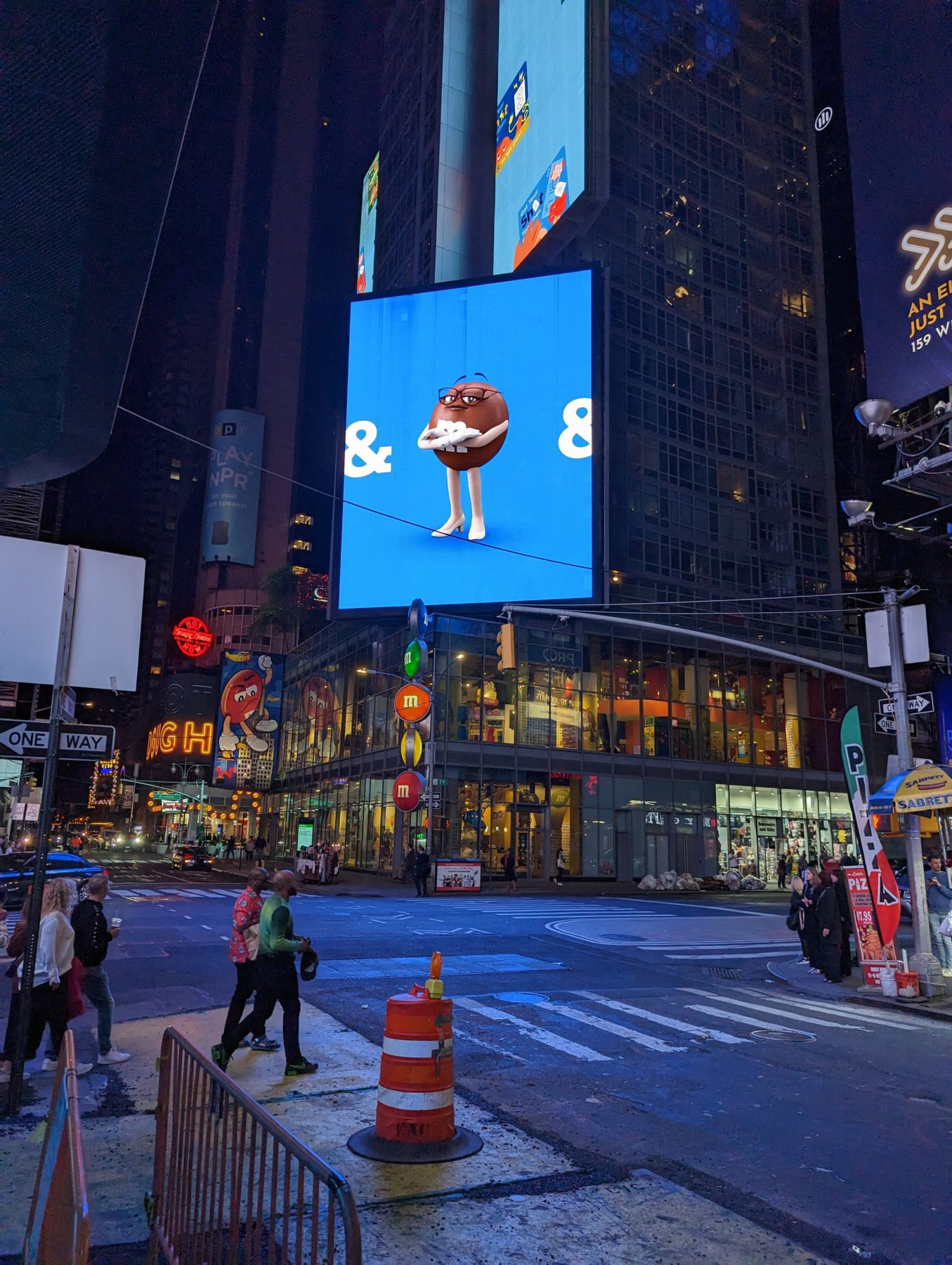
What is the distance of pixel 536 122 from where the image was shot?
5856cm

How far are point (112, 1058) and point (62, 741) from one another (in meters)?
3.26

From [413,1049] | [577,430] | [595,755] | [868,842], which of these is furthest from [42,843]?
[595,755]

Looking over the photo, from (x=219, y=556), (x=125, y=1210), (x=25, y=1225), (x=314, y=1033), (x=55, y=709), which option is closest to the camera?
(x=25, y=1225)

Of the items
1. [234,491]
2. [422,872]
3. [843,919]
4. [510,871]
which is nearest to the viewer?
[843,919]

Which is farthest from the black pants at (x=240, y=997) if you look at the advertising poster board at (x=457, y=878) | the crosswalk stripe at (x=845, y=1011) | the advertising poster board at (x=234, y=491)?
the advertising poster board at (x=234, y=491)

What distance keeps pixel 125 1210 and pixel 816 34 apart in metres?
83.2

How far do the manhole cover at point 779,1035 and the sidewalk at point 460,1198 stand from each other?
13.1 feet

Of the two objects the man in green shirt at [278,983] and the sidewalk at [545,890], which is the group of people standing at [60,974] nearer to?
the man in green shirt at [278,983]

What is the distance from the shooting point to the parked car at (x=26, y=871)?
17250 mm

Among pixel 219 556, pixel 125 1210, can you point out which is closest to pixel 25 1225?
pixel 125 1210

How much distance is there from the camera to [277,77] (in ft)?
539

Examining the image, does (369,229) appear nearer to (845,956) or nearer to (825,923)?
(825,923)

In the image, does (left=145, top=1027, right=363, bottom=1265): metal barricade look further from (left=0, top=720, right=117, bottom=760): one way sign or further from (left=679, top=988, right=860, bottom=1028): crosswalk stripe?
(left=679, top=988, right=860, bottom=1028): crosswalk stripe

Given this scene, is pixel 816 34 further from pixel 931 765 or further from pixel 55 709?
pixel 55 709
